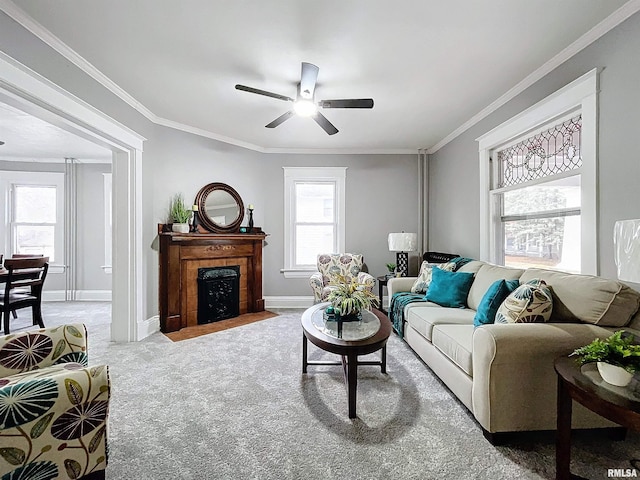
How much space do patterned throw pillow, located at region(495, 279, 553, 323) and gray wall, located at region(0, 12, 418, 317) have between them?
10.1ft

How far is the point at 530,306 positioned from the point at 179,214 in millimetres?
3731

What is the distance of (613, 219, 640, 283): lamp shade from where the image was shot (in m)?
1.18

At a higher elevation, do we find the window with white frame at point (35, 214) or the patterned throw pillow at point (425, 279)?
the window with white frame at point (35, 214)

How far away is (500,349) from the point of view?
164 centimetres

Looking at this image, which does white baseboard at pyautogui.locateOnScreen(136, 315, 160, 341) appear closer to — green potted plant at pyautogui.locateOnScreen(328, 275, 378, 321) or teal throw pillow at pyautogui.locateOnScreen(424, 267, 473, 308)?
green potted plant at pyautogui.locateOnScreen(328, 275, 378, 321)

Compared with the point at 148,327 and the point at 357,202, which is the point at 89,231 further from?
the point at 357,202

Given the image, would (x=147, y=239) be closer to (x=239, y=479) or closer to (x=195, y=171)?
(x=195, y=171)

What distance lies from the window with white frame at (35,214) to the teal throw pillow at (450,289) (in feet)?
20.9

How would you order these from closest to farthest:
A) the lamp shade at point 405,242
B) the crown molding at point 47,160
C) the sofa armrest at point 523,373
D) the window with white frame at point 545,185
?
the sofa armrest at point 523,373, the window with white frame at point 545,185, the lamp shade at point 405,242, the crown molding at point 47,160

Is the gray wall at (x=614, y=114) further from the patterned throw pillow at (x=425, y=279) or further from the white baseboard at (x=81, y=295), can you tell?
the white baseboard at (x=81, y=295)

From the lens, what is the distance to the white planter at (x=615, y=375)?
4.02 feet

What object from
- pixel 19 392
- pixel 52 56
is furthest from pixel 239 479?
pixel 52 56

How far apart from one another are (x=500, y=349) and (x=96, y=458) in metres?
1.99

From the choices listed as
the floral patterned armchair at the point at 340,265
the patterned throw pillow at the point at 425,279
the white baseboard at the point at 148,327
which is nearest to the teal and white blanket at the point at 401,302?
the patterned throw pillow at the point at 425,279
